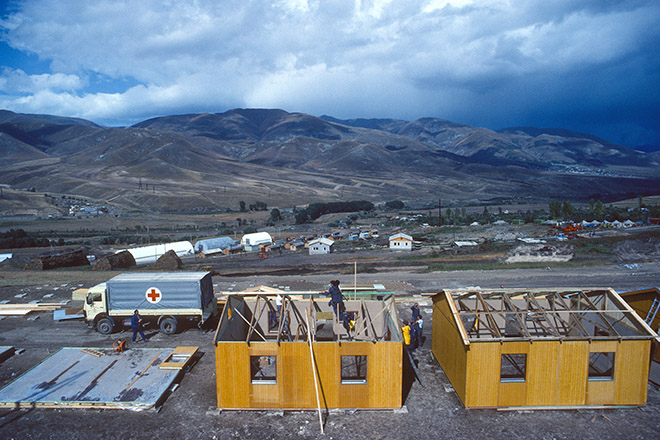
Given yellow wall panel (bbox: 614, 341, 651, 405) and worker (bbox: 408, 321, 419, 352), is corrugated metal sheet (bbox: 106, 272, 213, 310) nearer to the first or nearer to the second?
worker (bbox: 408, 321, 419, 352)

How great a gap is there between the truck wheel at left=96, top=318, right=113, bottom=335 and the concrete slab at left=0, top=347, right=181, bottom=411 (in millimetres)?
2365

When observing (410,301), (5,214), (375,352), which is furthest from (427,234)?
(5,214)

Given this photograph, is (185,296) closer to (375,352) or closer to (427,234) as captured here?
(375,352)

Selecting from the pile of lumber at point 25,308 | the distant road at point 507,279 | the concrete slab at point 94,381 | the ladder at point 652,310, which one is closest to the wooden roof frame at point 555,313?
the ladder at point 652,310

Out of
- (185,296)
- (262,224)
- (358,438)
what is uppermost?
(185,296)

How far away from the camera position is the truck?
Answer: 1903 centimetres

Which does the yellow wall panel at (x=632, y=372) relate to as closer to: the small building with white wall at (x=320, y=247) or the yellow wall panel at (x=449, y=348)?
the yellow wall panel at (x=449, y=348)

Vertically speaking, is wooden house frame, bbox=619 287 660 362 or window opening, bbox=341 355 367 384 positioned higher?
wooden house frame, bbox=619 287 660 362

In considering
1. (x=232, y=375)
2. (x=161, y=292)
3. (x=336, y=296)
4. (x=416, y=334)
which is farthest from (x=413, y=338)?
(x=161, y=292)

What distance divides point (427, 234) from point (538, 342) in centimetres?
5906

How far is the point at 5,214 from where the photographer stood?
11294 cm

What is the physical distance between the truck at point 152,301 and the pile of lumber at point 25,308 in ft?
19.6

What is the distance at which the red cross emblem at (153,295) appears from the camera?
62.6ft

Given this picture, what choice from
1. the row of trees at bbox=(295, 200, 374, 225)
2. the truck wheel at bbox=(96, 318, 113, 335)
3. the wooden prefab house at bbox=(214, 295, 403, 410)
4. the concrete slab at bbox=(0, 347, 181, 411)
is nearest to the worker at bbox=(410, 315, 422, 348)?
the wooden prefab house at bbox=(214, 295, 403, 410)
